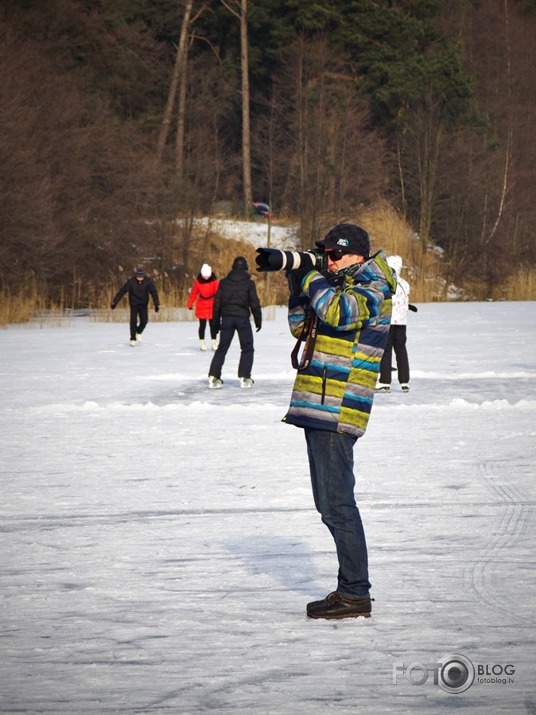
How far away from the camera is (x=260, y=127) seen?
48375mm

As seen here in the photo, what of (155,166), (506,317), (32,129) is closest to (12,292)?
(32,129)

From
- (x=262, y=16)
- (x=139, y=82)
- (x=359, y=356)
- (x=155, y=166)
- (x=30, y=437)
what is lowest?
(x=30, y=437)

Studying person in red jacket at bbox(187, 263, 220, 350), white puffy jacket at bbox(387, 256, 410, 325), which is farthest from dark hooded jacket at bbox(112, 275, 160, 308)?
white puffy jacket at bbox(387, 256, 410, 325)

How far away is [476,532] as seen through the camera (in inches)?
252

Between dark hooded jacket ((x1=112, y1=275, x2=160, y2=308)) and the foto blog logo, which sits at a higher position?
dark hooded jacket ((x1=112, y1=275, x2=160, y2=308))

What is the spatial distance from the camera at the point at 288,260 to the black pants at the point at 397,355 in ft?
26.9

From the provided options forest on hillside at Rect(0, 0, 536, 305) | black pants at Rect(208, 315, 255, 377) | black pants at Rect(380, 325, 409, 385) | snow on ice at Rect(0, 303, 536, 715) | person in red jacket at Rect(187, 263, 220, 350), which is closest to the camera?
snow on ice at Rect(0, 303, 536, 715)

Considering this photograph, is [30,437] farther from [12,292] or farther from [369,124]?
[369,124]

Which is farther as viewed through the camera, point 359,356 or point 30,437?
point 30,437

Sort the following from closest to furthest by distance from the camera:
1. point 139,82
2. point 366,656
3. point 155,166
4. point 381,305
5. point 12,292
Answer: point 366,656, point 381,305, point 12,292, point 155,166, point 139,82

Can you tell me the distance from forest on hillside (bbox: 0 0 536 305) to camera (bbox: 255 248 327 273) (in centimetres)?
3175

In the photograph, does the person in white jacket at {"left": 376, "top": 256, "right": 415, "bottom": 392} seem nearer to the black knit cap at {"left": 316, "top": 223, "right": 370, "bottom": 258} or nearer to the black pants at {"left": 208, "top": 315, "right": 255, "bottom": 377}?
the black pants at {"left": 208, "top": 315, "right": 255, "bottom": 377}

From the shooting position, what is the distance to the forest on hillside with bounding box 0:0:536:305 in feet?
125

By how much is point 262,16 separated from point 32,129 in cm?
1499
